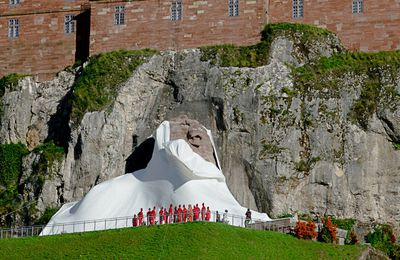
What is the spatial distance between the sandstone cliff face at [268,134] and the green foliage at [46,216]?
867 millimetres

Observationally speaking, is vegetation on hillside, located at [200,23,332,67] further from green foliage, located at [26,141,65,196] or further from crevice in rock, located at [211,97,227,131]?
green foliage, located at [26,141,65,196]

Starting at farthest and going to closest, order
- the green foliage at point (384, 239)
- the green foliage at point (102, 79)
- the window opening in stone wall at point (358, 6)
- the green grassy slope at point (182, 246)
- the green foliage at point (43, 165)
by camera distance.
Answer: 1. the window opening in stone wall at point (358, 6)
2. the green foliage at point (102, 79)
3. the green foliage at point (43, 165)
4. the green foliage at point (384, 239)
5. the green grassy slope at point (182, 246)

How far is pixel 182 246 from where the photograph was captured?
6094cm

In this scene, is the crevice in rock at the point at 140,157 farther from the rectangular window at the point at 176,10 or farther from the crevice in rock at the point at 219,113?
the rectangular window at the point at 176,10

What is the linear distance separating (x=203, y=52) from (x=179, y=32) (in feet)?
8.51

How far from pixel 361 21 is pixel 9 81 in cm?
2183

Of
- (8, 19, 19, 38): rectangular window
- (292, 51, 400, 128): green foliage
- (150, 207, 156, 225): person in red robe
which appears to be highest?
(8, 19, 19, 38): rectangular window

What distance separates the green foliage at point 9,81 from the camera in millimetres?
82062

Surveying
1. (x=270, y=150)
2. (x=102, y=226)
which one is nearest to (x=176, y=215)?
(x=102, y=226)

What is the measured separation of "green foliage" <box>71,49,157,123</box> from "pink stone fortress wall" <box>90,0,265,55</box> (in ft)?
3.93

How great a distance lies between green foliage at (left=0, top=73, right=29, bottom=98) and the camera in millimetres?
82062

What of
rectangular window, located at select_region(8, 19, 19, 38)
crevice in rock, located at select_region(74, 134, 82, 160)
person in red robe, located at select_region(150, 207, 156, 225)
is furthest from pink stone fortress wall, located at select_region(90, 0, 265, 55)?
person in red robe, located at select_region(150, 207, 156, 225)

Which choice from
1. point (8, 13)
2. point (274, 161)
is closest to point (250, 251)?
point (274, 161)

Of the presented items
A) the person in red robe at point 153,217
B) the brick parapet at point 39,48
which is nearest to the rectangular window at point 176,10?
the brick parapet at point 39,48
